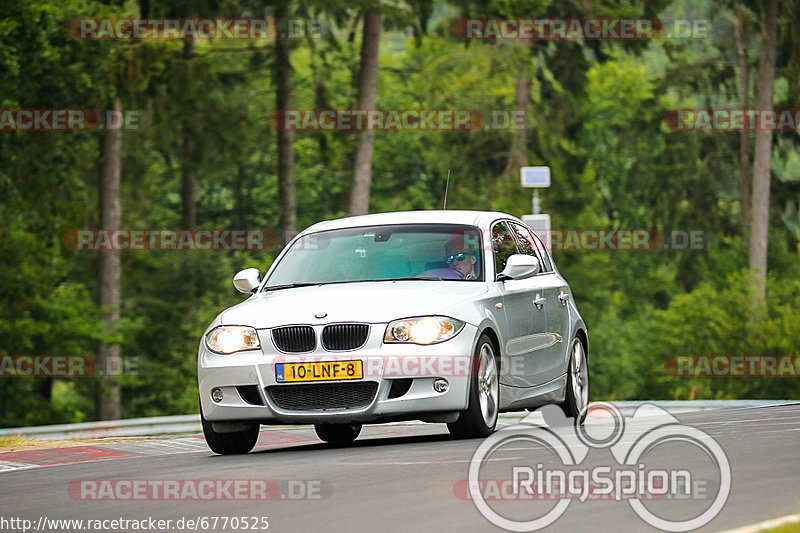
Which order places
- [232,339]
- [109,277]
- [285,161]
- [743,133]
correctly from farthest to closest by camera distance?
[743,133], [285,161], [109,277], [232,339]

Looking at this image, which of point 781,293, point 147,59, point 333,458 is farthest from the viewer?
point 781,293

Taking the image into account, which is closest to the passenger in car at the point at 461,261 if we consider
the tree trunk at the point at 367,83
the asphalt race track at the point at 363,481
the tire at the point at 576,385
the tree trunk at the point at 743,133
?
the asphalt race track at the point at 363,481

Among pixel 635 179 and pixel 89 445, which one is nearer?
pixel 89 445

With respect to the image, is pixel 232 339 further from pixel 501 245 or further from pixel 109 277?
pixel 109 277

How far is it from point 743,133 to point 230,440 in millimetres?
42459

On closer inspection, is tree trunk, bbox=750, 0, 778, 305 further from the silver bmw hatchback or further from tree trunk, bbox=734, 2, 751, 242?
the silver bmw hatchback

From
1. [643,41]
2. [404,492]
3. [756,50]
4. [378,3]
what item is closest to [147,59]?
[378,3]

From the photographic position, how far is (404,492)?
8.59 metres

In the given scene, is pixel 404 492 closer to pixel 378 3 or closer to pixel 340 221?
pixel 340 221

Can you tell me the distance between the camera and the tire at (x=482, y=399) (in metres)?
11.6

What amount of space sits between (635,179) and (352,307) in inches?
1903

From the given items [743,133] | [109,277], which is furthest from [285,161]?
[743,133]

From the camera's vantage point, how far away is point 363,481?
9211mm

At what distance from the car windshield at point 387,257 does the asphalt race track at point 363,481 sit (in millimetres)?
1366
